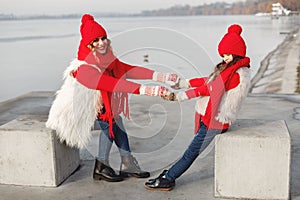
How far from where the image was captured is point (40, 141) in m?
3.58

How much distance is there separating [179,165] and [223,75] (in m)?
0.84

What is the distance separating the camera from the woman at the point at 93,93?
11.4ft

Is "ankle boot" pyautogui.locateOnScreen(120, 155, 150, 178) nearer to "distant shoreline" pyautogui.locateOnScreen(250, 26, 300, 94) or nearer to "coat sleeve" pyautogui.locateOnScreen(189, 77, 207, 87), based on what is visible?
"coat sleeve" pyautogui.locateOnScreen(189, 77, 207, 87)

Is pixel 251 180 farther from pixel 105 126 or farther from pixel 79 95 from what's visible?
pixel 79 95

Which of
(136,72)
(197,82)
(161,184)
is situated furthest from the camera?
(136,72)

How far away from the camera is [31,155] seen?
3.63 m

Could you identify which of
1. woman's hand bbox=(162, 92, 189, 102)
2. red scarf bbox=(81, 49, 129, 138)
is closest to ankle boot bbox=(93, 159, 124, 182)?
red scarf bbox=(81, 49, 129, 138)

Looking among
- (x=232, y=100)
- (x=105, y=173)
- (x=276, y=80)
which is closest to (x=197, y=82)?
(x=232, y=100)

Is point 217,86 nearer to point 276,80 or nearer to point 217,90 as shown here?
point 217,90

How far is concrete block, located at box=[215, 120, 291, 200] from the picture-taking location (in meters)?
3.24

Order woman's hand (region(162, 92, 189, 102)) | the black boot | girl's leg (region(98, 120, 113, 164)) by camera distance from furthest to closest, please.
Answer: girl's leg (region(98, 120, 113, 164)) → the black boot → woman's hand (region(162, 92, 189, 102))

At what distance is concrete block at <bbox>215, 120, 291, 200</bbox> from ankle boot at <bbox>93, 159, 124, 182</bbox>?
0.90 m

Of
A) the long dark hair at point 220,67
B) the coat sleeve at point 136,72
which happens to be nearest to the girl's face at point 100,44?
the coat sleeve at point 136,72

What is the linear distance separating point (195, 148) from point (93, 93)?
0.93m
